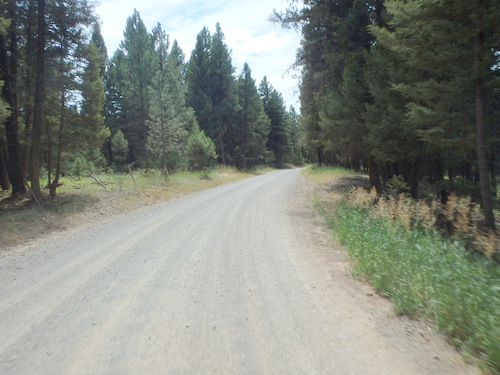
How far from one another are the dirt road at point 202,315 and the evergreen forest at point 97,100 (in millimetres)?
8371

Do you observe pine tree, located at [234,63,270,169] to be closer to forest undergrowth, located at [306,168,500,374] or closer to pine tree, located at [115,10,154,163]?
pine tree, located at [115,10,154,163]

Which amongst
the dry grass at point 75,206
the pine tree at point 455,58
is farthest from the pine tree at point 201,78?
Result: the pine tree at point 455,58

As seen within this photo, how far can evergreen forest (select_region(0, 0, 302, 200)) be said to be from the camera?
13.9m

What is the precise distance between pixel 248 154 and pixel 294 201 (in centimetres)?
4060

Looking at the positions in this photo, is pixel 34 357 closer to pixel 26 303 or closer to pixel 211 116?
pixel 26 303

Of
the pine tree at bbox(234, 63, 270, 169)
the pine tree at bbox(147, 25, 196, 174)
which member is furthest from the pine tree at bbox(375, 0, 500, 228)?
A: the pine tree at bbox(234, 63, 270, 169)

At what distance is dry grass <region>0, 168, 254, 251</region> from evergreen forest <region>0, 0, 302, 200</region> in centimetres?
104

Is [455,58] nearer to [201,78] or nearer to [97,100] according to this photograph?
[97,100]

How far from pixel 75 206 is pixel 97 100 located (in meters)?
5.90

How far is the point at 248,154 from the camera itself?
53969 millimetres

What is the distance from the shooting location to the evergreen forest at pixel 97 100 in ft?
45.5

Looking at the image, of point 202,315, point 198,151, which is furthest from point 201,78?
point 202,315

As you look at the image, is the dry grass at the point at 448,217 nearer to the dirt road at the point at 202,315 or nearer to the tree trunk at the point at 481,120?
the tree trunk at the point at 481,120

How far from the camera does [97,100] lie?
15.7 m
